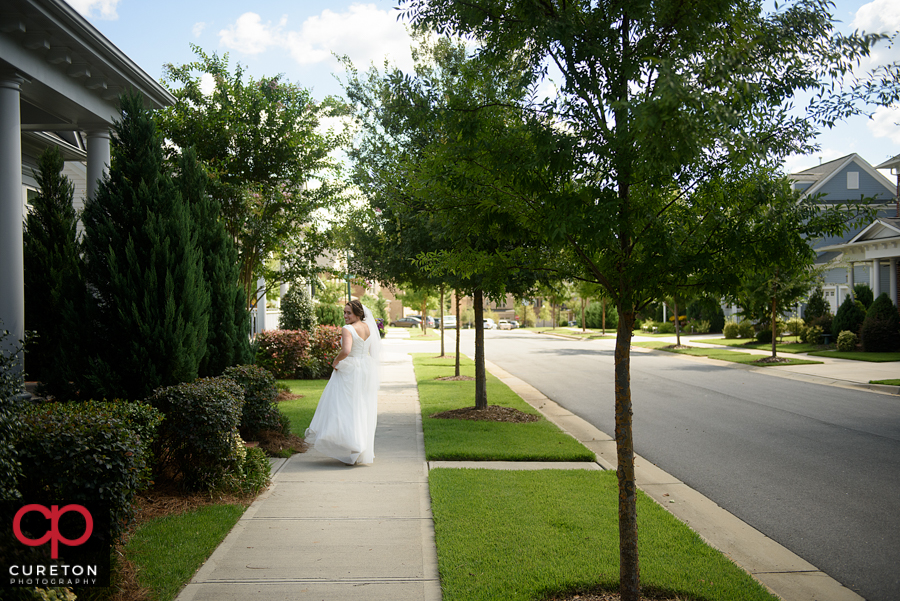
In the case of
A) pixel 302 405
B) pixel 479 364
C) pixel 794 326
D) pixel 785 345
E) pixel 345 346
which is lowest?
pixel 302 405

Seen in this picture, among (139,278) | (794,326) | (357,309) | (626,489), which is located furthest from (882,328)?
(139,278)

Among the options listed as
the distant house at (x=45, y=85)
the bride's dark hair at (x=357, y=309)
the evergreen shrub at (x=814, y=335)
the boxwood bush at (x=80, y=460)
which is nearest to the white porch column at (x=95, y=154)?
the distant house at (x=45, y=85)

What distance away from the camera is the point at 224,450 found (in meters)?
5.96

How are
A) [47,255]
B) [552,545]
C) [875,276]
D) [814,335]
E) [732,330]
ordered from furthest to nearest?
[732,330], [814,335], [875,276], [47,255], [552,545]

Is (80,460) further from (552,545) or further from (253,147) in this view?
(253,147)

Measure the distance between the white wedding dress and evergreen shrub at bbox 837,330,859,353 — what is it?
74.2 feet

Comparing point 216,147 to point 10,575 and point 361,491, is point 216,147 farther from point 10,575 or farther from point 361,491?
point 10,575

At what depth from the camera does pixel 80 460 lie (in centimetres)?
367

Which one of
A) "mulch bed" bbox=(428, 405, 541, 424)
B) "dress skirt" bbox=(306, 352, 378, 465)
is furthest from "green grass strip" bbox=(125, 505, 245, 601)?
"mulch bed" bbox=(428, 405, 541, 424)

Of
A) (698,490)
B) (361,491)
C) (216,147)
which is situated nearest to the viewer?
(361,491)

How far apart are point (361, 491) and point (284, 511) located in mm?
919

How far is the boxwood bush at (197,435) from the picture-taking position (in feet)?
18.9

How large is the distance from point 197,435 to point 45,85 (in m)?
4.73

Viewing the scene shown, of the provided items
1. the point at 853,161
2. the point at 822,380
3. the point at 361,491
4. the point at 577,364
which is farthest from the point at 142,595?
the point at 853,161
